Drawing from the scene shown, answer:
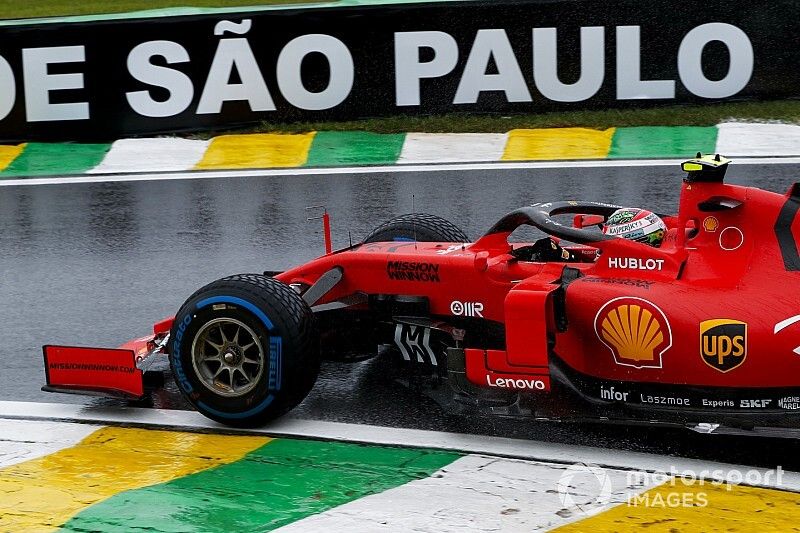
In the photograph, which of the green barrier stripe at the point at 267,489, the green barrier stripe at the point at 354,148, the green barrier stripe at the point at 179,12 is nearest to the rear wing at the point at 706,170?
the green barrier stripe at the point at 267,489

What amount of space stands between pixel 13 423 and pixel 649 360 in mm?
3309

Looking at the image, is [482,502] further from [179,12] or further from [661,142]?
[179,12]

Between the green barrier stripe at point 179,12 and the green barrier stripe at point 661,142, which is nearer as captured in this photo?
the green barrier stripe at point 661,142

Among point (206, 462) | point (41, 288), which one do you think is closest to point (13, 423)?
point (206, 462)

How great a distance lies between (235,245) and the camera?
31.3ft

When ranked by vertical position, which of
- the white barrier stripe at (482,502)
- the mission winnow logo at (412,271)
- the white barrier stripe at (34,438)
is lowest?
the white barrier stripe at (482,502)

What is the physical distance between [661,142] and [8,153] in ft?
21.0

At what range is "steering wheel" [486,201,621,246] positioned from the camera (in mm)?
6129

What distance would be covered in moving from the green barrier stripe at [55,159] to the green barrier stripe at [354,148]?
2.14 meters

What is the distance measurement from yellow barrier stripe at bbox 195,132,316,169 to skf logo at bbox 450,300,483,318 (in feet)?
17.8

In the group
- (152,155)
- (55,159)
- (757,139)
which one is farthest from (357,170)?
(757,139)

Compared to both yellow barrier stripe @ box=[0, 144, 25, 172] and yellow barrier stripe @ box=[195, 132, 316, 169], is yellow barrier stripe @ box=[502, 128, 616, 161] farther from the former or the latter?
yellow barrier stripe @ box=[0, 144, 25, 172]

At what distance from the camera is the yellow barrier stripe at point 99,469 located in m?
5.34

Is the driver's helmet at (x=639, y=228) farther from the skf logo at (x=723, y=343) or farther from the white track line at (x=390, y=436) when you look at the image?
the white track line at (x=390, y=436)
